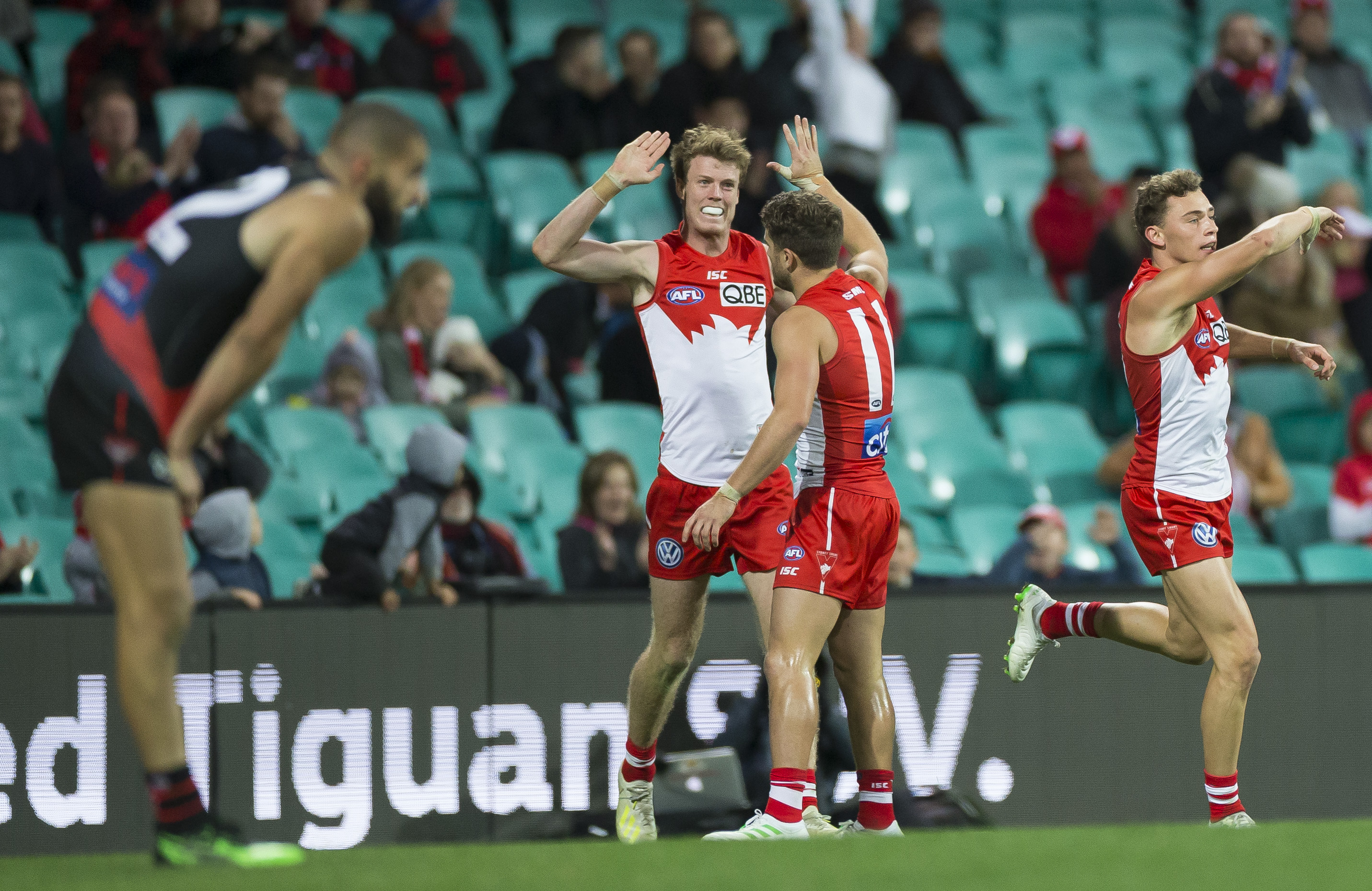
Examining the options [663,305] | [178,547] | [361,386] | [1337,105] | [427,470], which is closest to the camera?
[178,547]

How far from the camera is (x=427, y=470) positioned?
7.96 metres

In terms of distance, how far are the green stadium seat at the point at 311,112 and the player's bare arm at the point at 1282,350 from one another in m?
7.36

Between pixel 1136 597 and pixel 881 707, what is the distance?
2.51m

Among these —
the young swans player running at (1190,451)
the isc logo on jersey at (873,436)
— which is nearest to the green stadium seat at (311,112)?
the isc logo on jersey at (873,436)

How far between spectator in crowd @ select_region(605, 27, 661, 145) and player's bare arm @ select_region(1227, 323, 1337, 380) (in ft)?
20.5

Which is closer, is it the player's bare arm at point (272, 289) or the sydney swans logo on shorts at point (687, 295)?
the player's bare arm at point (272, 289)

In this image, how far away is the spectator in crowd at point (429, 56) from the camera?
42.4 ft

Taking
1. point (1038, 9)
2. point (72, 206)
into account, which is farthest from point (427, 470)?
point (1038, 9)

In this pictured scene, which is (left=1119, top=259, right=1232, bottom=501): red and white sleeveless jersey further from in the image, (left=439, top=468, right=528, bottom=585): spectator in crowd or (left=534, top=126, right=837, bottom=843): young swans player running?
(left=439, top=468, right=528, bottom=585): spectator in crowd

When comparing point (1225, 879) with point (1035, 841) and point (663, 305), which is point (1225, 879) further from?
point (663, 305)

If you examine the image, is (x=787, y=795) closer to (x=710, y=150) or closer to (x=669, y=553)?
(x=669, y=553)

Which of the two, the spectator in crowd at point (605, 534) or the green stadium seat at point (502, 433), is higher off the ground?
the green stadium seat at point (502, 433)

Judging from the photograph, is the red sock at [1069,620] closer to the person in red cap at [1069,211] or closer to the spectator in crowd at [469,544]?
the spectator in crowd at [469,544]

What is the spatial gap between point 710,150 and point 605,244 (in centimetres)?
56
